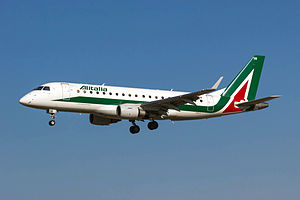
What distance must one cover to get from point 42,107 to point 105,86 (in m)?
5.87

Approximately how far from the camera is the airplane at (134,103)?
49188mm

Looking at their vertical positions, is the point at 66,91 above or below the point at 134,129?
above

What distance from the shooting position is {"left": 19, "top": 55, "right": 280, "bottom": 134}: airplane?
161 ft

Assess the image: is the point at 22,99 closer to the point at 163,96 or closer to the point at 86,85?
the point at 86,85

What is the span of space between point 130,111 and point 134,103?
1.60m

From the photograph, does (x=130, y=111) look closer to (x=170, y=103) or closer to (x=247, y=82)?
(x=170, y=103)

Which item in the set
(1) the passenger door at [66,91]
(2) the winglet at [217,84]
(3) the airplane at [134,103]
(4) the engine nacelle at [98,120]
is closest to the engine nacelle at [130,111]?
(3) the airplane at [134,103]

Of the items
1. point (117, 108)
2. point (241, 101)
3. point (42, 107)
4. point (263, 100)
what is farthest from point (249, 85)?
point (42, 107)

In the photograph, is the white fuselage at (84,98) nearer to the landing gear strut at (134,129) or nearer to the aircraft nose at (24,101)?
the aircraft nose at (24,101)

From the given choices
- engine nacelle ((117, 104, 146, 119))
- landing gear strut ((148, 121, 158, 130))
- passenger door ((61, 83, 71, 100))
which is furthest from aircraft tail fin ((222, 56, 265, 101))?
passenger door ((61, 83, 71, 100))

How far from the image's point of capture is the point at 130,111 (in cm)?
5016

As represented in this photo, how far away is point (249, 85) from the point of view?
192 ft

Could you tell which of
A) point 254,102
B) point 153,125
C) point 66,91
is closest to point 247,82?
point 254,102

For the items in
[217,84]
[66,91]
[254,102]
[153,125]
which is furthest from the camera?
[153,125]
